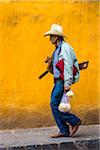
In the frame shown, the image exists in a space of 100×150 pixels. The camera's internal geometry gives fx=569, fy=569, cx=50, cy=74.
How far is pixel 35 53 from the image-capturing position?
8320 mm

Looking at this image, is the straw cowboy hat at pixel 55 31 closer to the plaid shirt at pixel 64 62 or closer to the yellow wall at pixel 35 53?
the plaid shirt at pixel 64 62

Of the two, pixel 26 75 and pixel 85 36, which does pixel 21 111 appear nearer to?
pixel 26 75

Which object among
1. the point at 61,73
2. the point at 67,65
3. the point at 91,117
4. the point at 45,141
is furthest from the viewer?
the point at 91,117

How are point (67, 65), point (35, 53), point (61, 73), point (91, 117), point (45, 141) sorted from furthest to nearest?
point (91, 117), point (35, 53), point (45, 141), point (61, 73), point (67, 65)

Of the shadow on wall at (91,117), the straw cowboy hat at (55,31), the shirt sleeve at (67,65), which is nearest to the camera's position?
the shirt sleeve at (67,65)

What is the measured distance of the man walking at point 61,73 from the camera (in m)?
7.33

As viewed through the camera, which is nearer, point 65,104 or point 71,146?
point 65,104

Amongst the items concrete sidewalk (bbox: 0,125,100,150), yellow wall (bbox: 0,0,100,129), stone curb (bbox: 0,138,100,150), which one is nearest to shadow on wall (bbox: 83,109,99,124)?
yellow wall (bbox: 0,0,100,129)

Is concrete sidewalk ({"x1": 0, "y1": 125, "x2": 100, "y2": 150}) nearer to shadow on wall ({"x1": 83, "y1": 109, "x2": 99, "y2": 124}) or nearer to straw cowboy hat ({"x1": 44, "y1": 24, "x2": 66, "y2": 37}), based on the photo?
shadow on wall ({"x1": 83, "y1": 109, "x2": 99, "y2": 124})

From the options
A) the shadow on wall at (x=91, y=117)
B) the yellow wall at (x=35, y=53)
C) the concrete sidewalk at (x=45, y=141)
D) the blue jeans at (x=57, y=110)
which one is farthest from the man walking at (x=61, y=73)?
the shadow on wall at (x=91, y=117)

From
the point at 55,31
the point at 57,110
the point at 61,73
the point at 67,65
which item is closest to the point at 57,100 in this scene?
the point at 57,110

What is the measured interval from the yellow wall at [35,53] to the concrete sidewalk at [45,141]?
0.35m

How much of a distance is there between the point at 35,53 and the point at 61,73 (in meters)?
1.02

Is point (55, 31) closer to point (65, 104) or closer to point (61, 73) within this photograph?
point (61, 73)
